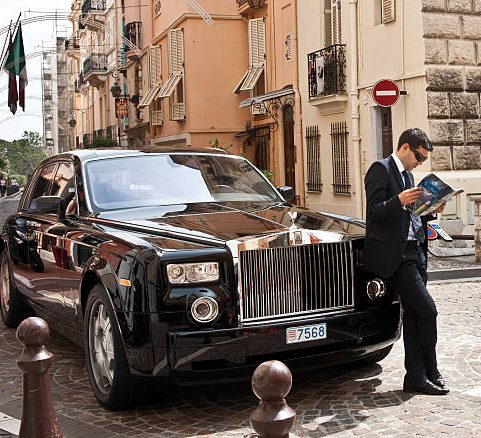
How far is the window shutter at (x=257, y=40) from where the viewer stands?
1006 inches

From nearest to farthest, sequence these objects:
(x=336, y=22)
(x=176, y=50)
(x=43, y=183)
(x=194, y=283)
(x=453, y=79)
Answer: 1. (x=194, y=283)
2. (x=43, y=183)
3. (x=453, y=79)
4. (x=336, y=22)
5. (x=176, y=50)

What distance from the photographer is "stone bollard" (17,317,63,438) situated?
4.05 meters

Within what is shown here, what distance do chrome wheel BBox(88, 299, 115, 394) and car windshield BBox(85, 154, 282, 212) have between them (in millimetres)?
1007

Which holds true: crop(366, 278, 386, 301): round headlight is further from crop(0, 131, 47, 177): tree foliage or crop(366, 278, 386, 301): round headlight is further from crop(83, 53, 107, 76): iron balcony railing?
crop(0, 131, 47, 177): tree foliage

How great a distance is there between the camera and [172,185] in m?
6.42

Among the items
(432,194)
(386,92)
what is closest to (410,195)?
(432,194)

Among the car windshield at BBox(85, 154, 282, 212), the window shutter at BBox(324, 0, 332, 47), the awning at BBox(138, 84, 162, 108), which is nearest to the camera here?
the car windshield at BBox(85, 154, 282, 212)

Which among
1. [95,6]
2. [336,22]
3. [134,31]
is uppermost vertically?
[95,6]

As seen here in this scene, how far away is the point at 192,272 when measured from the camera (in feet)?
15.6

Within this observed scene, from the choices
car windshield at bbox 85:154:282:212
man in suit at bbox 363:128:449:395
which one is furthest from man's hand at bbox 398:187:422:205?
car windshield at bbox 85:154:282:212

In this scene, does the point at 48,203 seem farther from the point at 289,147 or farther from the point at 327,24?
the point at 289,147

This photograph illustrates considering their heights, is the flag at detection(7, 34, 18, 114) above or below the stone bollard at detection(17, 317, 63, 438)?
above

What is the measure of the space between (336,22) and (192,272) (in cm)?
1633

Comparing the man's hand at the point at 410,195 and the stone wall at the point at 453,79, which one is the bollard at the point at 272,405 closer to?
the man's hand at the point at 410,195
